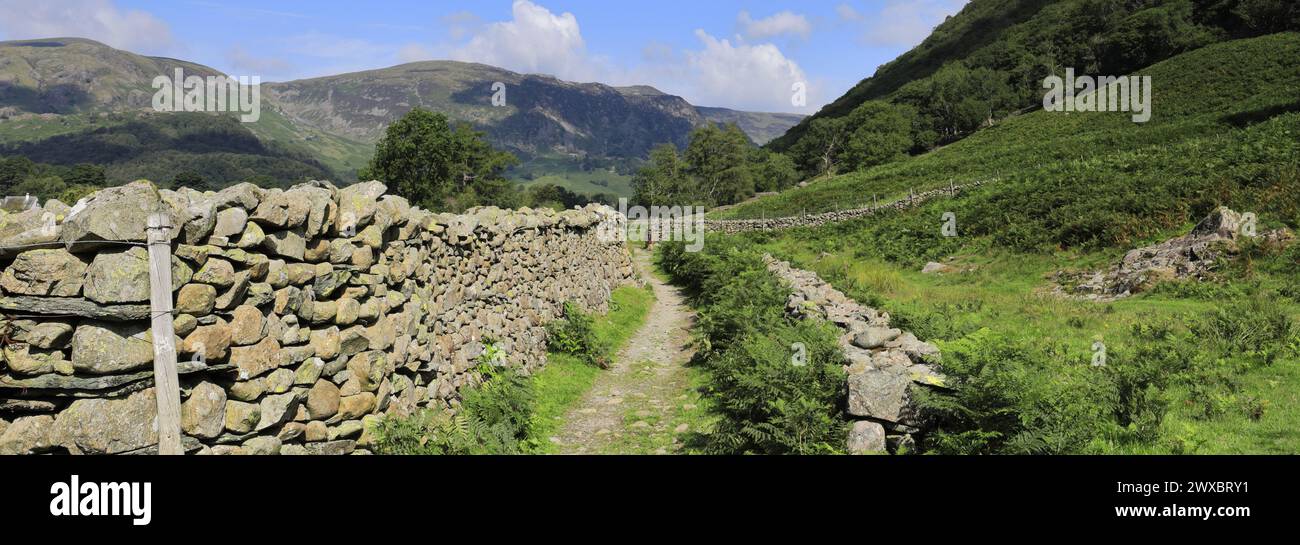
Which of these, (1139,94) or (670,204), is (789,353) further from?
(1139,94)

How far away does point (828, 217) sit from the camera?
4719cm

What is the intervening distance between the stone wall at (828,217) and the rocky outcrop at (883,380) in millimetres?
30648

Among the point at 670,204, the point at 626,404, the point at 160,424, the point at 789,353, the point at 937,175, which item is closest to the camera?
the point at 160,424

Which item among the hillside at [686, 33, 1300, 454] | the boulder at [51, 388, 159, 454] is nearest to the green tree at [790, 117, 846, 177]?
the hillside at [686, 33, 1300, 454]

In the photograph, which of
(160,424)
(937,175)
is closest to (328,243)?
(160,424)

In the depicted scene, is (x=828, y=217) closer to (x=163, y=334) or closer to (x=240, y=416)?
(x=240, y=416)

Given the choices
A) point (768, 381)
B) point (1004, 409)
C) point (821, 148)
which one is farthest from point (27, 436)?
point (821, 148)

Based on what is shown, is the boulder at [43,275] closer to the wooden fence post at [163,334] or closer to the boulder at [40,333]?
the boulder at [40,333]

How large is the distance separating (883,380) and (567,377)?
279 inches

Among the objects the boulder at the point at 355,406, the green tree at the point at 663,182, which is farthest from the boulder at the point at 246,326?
the green tree at the point at 663,182

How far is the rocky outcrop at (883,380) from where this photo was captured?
782 cm

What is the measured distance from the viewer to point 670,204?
7681cm

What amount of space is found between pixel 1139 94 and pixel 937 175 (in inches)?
1168

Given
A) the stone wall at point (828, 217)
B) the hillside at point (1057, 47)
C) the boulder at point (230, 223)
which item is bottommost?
the boulder at point (230, 223)
